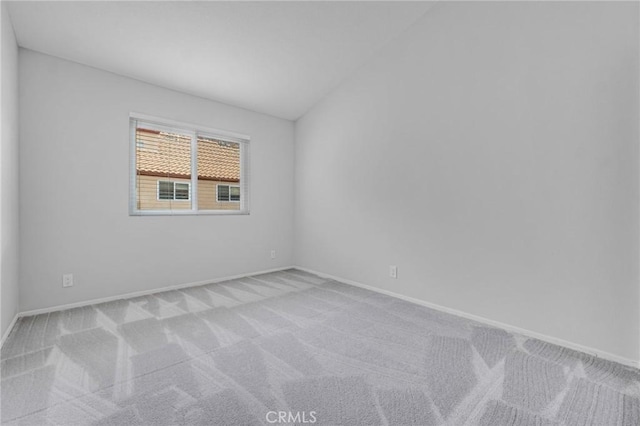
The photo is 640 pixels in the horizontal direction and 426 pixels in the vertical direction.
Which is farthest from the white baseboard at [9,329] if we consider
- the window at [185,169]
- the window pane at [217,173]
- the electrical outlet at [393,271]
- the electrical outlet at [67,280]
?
the electrical outlet at [393,271]

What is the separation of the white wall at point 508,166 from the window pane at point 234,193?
1626mm

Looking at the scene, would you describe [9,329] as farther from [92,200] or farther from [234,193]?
[234,193]

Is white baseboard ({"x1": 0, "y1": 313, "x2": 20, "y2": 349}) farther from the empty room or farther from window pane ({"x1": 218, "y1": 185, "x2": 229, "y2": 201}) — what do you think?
window pane ({"x1": 218, "y1": 185, "x2": 229, "y2": 201})

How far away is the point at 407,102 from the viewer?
10.3 feet

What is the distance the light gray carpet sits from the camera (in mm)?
1430

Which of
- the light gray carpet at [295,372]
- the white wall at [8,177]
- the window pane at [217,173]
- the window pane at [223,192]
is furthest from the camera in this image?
the window pane at [223,192]

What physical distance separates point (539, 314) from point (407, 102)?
7.52ft

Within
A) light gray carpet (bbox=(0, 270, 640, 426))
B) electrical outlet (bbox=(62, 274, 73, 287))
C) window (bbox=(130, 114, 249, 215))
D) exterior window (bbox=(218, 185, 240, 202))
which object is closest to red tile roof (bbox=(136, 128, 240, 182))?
window (bbox=(130, 114, 249, 215))

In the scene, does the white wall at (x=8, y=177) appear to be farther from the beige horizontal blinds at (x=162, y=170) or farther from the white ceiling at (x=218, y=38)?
the beige horizontal blinds at (x=162, y=170)

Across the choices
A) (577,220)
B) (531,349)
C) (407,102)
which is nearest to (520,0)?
(407,102)

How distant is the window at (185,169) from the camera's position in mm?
3281

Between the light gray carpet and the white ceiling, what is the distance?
2.43 meters

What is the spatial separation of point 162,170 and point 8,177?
1350 mm

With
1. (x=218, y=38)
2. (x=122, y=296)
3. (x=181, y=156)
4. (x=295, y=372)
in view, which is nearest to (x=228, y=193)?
(x=181, y=156)
